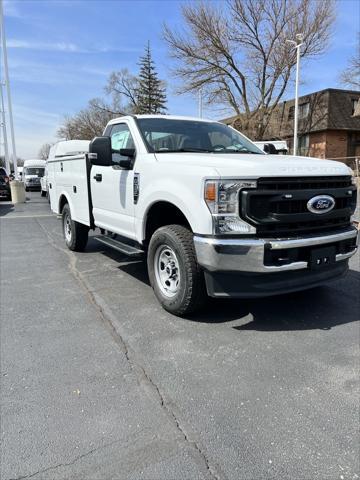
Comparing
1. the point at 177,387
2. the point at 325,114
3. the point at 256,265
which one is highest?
the point at 325,114

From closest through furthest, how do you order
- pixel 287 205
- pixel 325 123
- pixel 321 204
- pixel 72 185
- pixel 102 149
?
pixel 287 205 < pixel 321 204 < pixel 102 149 < pixel 72 185 < pixel 325 123

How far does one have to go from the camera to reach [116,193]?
5.34 m

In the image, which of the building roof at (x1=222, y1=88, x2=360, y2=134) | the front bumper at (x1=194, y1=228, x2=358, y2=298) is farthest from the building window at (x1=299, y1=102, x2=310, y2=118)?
the front bumper at (x1=194, y1=228, x2=358, y2=298)

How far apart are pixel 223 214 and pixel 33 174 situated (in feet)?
105

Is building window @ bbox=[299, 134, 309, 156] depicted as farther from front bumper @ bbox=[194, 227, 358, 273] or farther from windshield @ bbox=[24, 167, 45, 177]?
front bumper @ bbox=[194, 227, 358, 273]

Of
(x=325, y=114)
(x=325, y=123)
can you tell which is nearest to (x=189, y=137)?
(x=325, y=123)

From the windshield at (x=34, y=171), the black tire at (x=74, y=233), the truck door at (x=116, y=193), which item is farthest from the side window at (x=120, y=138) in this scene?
the windshield at (x=34, y=171)

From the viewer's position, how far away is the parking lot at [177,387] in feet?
7.42

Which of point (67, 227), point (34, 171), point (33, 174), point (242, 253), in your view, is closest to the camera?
point (242, 253)

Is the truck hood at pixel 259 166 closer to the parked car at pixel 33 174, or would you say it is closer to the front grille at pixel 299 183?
the front grille at pixel 299 183

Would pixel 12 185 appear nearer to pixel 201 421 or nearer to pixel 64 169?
pixel 64 169

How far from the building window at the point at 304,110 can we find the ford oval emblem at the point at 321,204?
34.0 metres

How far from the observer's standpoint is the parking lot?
89.0 inches

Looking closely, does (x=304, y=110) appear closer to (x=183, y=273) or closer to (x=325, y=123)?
(x=325, y=123)
